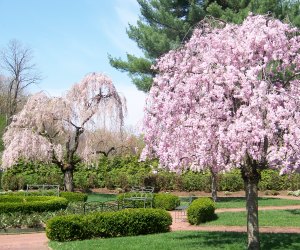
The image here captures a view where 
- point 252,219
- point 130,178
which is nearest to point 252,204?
point 252,219

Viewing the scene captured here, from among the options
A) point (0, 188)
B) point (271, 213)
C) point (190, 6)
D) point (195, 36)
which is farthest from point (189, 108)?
point (0, 188)

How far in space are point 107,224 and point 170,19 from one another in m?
17.0

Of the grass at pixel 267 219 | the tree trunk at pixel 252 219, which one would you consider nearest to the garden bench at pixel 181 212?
the grass at pixel 267 219

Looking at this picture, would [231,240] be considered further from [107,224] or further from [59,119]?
[59,119]

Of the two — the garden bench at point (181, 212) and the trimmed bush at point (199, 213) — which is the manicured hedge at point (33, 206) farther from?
the trimmed bush at point (199, 213)

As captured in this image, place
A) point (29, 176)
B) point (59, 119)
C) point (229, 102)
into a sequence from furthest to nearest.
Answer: point (29, 176), point (59, 119), point (229, 102)

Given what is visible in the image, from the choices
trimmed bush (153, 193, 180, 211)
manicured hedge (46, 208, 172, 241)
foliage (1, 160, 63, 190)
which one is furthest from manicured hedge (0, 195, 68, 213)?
foliage (1, 160, 63, 190)

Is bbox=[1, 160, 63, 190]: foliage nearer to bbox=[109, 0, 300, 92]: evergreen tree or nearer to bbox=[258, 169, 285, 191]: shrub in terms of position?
bbox=[109, 0, 300, 92]: evergreen tree

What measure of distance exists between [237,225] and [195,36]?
7.45m

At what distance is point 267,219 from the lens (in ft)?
55.9

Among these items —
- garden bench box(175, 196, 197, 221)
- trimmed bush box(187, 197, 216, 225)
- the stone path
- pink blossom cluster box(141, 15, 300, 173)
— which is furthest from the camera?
garden bench box(175, 196, 197, 221)

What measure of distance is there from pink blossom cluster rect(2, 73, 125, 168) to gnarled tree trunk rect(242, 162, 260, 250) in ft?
55.6

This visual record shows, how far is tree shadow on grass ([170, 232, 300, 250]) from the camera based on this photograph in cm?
1145

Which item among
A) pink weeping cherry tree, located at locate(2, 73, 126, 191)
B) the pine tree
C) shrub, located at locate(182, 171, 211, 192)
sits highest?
the pine tree
